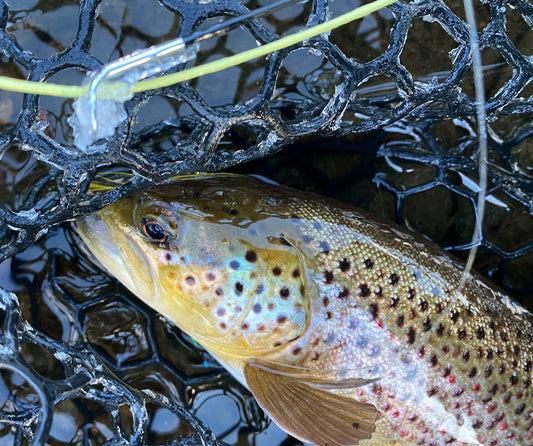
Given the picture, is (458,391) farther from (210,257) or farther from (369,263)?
(210,257)

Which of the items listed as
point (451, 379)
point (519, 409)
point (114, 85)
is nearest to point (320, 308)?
point (451, 379)

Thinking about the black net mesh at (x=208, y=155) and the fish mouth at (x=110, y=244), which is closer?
the black net mesh at (x=208, y=155)

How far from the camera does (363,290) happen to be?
1.96 m

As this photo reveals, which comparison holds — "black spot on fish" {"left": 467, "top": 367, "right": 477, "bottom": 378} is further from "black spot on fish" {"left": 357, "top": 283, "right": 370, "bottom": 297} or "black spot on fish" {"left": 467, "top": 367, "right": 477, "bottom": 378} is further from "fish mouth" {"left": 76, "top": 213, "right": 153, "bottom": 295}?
"fish mouth" {"left": 76, "top": 213, "right": 153, "bottom": 295}

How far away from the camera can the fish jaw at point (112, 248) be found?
1.90 m

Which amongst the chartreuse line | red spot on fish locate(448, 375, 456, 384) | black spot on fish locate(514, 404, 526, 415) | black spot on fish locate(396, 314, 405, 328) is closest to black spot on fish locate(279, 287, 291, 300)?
black spot on fish locate(396, 314, 405, 328)

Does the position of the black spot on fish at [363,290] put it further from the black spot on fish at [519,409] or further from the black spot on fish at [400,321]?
the black spot on fish at [519,409]

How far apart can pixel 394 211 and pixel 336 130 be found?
2.30 ft

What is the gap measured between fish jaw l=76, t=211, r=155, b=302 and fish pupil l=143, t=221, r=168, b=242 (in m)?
0.08

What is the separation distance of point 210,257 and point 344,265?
A: 47cm

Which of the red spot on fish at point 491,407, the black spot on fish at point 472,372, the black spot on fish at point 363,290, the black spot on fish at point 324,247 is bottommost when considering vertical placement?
the red spot on fish at point 491,407

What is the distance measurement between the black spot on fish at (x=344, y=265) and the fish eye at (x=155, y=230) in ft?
2.00

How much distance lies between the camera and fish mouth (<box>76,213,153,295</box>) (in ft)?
6.23

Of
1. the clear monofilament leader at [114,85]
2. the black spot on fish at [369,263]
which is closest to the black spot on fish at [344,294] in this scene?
the black spot on fish at [369,263]
